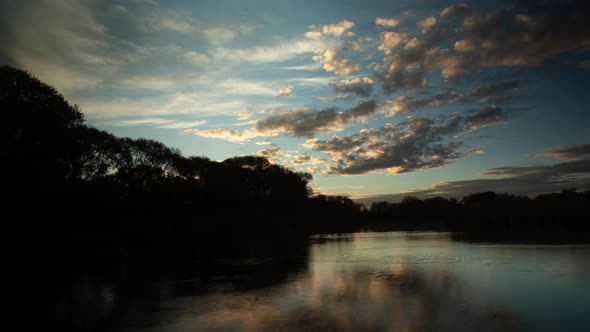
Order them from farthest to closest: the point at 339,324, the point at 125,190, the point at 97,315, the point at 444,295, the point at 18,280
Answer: the point at 125,190 → the point at 18,280 → the point at 444,295 → the point at 97,315 → the point at 339,324

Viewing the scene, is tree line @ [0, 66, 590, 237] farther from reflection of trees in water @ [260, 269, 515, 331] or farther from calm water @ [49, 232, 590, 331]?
reflection of trees in water @ [260, 269, 515, 331]

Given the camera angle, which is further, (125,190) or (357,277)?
(125,190)

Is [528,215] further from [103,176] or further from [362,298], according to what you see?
[103,176]

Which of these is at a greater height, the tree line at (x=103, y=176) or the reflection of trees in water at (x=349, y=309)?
the tree line at (x=103, y=176)

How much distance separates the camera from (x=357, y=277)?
1866cm

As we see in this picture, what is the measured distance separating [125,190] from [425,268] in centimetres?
5449

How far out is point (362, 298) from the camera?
540 inches

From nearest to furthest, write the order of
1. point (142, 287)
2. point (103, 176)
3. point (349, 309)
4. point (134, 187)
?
point (349, 309), point (142, 287), point (103, 176), point (134, 187)

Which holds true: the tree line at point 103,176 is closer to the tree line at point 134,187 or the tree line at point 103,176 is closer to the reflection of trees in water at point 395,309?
the tree line at point 134,187

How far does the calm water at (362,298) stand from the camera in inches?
418

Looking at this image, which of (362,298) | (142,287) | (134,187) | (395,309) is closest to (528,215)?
(362,298)

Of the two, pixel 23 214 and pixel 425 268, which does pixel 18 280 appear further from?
pixel 425 268

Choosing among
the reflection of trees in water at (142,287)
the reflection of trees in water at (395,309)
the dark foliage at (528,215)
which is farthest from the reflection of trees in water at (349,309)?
the dark foliage at (528,215)

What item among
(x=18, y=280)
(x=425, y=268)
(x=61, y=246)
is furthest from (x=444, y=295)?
(x=61, y=246)
